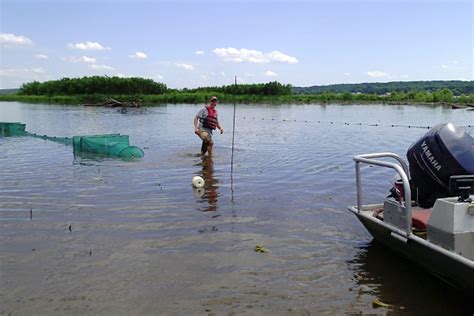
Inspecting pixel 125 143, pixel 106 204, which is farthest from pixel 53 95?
pixel 106 204

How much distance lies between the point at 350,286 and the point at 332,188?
18.2 ft

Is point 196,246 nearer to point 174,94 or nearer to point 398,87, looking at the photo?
point 174,94

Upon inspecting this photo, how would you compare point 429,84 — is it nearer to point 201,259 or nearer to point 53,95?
point 53,95

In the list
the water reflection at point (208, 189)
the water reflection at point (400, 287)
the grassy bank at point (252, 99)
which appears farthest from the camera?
the grassy bank at point (252, 99)

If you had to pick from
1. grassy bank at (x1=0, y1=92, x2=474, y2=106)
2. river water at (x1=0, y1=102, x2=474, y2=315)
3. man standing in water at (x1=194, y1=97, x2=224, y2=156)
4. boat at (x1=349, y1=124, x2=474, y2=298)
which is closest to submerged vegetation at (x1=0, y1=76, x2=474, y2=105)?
grassy bank at (x1=0, y1=92, x2=474, y2=106)

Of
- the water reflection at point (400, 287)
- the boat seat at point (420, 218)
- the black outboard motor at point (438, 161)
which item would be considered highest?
the black outboard motor at point (438, 161)

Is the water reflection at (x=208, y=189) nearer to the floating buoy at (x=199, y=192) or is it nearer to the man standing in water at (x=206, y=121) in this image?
the floating buoy at (x=199, y=192)

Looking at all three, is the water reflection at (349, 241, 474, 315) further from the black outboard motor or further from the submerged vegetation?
the submerged vegetation

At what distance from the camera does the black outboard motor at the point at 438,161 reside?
6.02m

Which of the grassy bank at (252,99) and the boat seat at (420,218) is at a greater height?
the grassy bank at (252,99)

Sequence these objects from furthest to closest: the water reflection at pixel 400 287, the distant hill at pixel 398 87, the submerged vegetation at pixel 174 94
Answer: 1. the distant hill at pixel 398 87
2. the submerged vegetation at pixel 174 94
3. the water reflection at pixel 400 287

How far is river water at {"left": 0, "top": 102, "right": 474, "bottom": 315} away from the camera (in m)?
5.31

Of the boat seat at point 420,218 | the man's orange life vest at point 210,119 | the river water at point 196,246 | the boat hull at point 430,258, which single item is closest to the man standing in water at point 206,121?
the man's orange life vest at point 210,119

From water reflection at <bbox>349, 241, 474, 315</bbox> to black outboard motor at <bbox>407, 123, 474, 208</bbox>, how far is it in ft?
3.13
